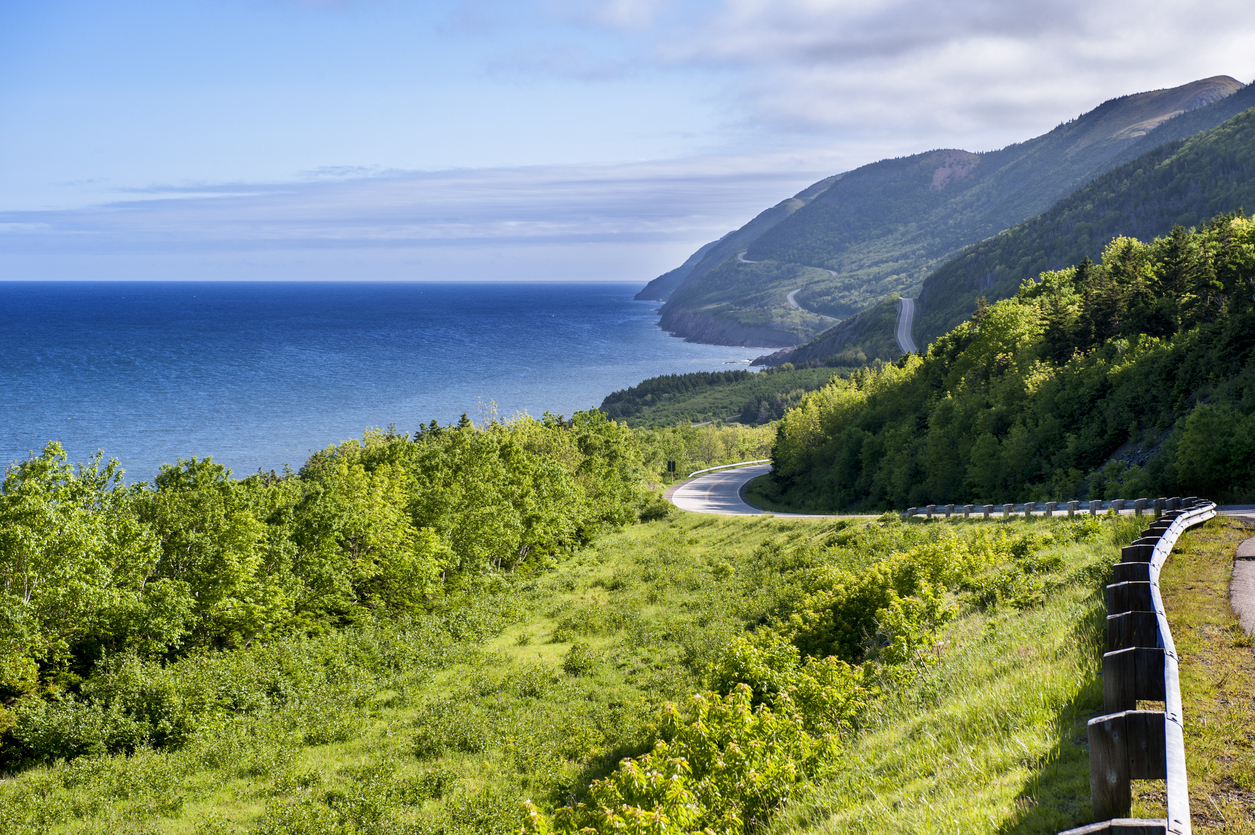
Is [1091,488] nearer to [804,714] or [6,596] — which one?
[804,714]

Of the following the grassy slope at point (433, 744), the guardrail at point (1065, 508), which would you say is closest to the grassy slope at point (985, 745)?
the grassy slope at point (433, 744)

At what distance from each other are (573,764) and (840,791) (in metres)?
12.3

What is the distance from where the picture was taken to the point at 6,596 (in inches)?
866

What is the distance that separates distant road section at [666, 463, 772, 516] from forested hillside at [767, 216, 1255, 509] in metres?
7.08

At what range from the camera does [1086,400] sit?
2015 inches

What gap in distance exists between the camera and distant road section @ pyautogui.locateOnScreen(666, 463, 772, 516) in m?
81.0

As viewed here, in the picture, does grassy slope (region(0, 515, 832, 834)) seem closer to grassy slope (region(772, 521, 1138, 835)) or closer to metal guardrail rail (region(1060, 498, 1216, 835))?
grassy slope (region(772, 521, 1138, 835))

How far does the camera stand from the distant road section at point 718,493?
81.0m

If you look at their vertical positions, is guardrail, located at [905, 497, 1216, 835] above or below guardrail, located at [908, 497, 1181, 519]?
above

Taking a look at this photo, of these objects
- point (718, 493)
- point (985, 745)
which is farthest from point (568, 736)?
point (718, 493)

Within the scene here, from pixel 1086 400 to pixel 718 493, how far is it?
51.3 metres

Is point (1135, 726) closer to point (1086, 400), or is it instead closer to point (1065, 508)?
point (1065, 508)

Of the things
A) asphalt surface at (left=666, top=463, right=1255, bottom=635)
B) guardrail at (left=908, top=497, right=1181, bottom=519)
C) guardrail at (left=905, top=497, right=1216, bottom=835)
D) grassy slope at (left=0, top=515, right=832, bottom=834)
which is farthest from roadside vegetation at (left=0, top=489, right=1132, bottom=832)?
asphalt surface at (left=666, top=463, right=1255, bottom=635)

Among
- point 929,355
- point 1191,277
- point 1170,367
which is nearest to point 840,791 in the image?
point 1170,367
